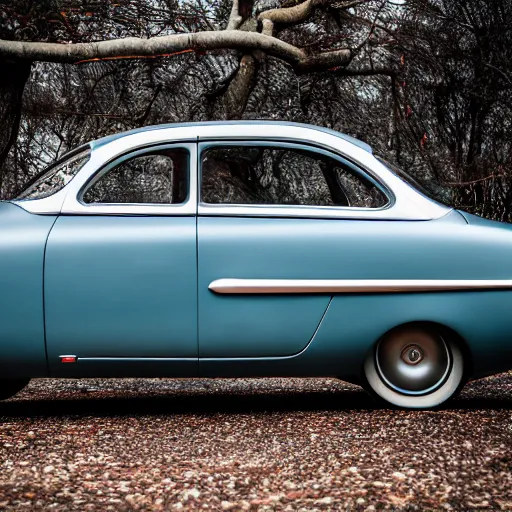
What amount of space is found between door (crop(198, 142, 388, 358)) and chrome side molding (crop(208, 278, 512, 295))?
0.07 feet

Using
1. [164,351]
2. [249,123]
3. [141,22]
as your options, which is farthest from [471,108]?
[164,351]

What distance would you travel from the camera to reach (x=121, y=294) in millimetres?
4617

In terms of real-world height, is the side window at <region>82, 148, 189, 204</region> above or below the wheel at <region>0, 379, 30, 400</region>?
above

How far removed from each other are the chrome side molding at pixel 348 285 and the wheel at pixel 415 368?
11.4 inches

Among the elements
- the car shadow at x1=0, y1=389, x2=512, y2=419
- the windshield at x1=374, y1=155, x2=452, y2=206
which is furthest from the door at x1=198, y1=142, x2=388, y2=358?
the car shadow at x1=0, y1=389, x2=512, y2=419

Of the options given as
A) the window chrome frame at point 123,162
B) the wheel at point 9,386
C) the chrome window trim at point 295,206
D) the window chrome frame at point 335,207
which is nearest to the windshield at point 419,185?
the window chrome frame at point 335,207

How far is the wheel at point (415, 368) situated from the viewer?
191 inches

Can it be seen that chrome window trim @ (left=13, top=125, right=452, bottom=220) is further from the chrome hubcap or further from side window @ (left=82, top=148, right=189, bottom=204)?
the chrome hubcap

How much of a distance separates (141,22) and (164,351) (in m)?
6.24

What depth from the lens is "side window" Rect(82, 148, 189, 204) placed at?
188 inches

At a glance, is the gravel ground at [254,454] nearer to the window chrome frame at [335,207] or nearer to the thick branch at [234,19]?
the window chrome frame at [335,207]

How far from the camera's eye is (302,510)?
3.12 metres

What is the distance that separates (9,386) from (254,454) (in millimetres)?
2183

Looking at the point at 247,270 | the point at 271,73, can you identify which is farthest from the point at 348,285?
the point at 271,73
